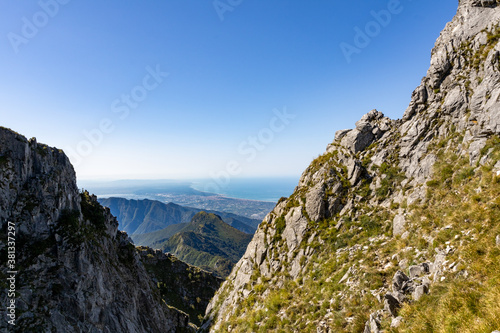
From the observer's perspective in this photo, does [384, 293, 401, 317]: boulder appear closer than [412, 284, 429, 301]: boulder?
No

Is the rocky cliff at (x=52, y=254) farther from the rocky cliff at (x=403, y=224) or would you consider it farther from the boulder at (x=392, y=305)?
the boulder at (x=392, y=305)

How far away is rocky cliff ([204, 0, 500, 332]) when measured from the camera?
8.96 m

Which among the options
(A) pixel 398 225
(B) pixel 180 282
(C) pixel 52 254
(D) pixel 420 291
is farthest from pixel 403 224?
(B) pixel 180 282

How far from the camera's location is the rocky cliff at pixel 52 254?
23.7 meters

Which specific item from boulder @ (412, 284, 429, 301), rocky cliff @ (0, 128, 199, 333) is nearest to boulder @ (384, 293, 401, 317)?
boulder @ (412, 284, 429, 301)

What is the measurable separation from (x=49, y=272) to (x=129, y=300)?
1520 cm

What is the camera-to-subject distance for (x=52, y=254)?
2784 centimetres

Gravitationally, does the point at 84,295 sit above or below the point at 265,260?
below

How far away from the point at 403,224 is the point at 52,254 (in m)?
41.1

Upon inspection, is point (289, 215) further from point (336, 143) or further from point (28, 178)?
point (28, 178)

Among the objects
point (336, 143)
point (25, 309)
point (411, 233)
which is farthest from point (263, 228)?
point (25, 309)

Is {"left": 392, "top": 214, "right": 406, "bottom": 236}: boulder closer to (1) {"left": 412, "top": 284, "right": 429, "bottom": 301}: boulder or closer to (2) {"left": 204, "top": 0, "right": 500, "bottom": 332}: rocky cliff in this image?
(2) {"left": 204, "top": 0, "right": 500, "bottom": 332}: rocky cliff

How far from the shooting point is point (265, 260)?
25781 millimetres

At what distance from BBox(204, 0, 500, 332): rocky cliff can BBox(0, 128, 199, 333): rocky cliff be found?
54.2 ft
